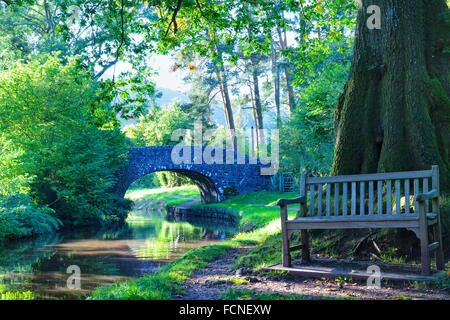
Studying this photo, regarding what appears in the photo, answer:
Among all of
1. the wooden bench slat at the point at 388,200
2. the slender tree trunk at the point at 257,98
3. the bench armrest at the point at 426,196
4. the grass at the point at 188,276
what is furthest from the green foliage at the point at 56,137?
the bench armrest at the point at 426,196

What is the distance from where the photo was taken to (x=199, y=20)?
9.53 meters

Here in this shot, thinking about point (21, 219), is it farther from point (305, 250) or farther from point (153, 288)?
point (305, 250)

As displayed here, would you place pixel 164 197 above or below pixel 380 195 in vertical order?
below

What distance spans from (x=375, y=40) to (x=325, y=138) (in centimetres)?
1138

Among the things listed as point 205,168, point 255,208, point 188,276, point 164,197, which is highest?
point 205,168

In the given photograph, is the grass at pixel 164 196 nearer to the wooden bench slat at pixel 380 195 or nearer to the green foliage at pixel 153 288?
the green foliage at pixel 153 288

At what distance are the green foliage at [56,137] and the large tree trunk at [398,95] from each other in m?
12.5

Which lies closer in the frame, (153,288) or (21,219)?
(153,288)

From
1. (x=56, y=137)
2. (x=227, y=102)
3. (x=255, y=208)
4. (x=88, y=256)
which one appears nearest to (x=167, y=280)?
(x=88, y=256)

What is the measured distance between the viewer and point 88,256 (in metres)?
10.9

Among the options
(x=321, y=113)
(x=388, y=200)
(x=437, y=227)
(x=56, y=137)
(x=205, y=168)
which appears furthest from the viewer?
(x=205, y=168)

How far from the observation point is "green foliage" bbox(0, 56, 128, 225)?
55.8 ft

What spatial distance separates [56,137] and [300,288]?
15.6 m

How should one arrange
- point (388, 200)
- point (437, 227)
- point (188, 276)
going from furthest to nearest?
point (188, 276) → point (388, 200) → point (437, 227)
